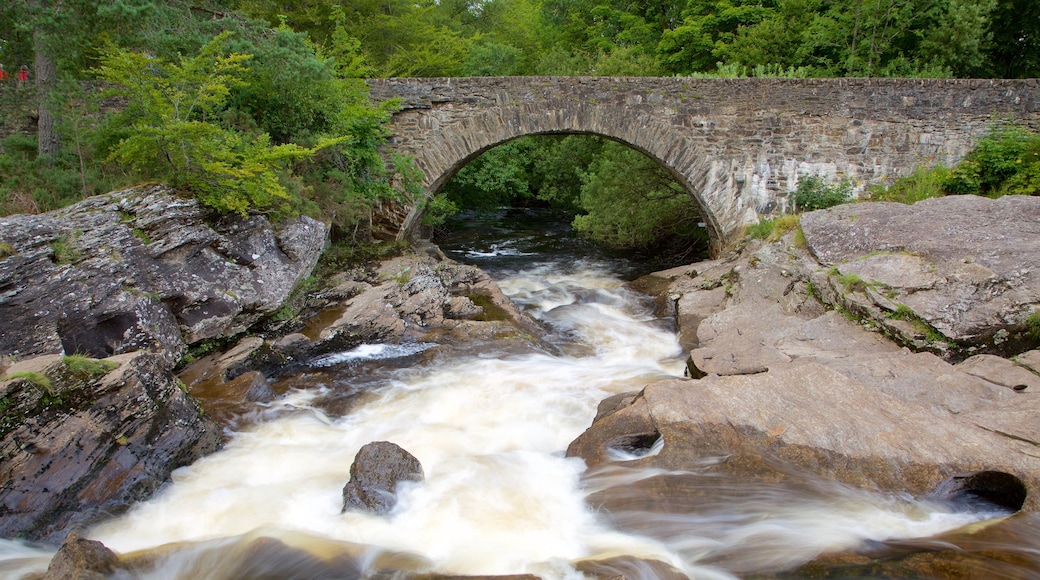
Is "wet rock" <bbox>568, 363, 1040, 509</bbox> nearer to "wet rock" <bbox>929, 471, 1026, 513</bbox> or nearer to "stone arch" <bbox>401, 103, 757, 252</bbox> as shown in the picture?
"wet rock" <bbox>929, 471, 1026, 513</bbox>

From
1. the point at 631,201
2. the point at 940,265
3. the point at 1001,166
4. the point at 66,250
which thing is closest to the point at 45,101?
the point at 66,250

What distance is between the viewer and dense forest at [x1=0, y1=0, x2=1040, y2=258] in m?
8.18

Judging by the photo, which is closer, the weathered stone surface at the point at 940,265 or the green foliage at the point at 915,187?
the weathered stone surface at the point at 940,265

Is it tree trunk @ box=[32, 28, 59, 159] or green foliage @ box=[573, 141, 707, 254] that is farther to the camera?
green foliage @ box=[573, 141, 707, 254]

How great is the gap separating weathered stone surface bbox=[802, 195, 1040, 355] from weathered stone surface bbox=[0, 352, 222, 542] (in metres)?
7.45

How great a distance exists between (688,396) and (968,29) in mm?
15489

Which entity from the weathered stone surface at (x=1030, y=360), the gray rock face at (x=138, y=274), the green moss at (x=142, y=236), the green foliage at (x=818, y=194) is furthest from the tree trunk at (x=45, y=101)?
the weathered stone surface at (x=1030, y=360)

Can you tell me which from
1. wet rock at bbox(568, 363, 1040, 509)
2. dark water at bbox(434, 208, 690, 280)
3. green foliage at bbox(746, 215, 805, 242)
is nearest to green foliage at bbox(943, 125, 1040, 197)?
green foliage at bbox(746, 215, 805, 242)

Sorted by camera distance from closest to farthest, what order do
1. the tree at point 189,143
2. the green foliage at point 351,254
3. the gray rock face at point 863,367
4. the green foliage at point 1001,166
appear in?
the gray rock face at point 863,367 < the tree at point 189,143 < the green foliage at point 351,254 < the green foliage at point 1001,166

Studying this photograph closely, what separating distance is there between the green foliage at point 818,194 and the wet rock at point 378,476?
9.67 m

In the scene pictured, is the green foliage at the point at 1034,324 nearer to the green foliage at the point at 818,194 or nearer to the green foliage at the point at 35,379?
the green foliage at the point at 818,194

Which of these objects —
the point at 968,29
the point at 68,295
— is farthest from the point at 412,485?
the point at 968,29

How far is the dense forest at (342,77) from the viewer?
26.8ft

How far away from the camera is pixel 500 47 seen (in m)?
21.8
